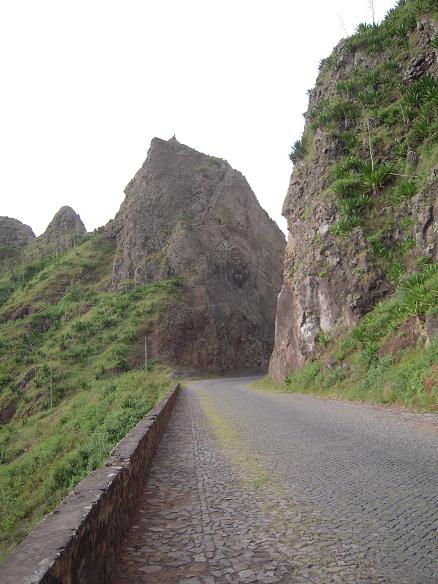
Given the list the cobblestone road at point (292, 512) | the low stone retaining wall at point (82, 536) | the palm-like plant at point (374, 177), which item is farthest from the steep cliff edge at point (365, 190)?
the low stone retaining wall at point (82, 536)

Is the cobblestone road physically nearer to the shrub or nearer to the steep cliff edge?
the steep cliff edge

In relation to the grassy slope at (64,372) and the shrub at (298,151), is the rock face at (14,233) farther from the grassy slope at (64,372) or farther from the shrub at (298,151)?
the shrub at (298,151)

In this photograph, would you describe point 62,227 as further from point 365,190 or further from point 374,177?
point 374,177

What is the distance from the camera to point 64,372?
46938 mm

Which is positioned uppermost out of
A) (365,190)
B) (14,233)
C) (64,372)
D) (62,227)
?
(14,233)

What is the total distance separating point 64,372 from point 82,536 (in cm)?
4717

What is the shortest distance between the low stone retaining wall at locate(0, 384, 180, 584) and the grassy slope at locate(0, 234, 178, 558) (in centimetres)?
755

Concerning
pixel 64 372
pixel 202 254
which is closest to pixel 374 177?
pixel 64 372

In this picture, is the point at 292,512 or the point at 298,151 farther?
the point at 298,151

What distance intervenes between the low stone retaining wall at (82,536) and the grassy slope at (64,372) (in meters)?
7.55

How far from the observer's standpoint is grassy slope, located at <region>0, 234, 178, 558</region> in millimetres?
14234

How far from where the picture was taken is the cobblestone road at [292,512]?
318 centimetres

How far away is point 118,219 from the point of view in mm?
79688

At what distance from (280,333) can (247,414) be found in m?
17.7
